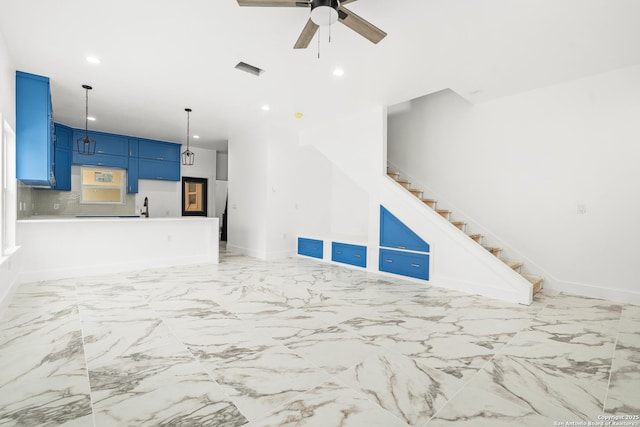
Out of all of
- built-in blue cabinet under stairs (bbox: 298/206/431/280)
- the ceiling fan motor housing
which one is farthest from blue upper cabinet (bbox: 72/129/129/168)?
the ceiling fan motor housing

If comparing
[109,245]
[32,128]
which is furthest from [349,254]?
[32,128]

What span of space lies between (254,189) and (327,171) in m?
1.75

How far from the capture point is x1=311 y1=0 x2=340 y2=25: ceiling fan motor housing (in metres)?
2.06

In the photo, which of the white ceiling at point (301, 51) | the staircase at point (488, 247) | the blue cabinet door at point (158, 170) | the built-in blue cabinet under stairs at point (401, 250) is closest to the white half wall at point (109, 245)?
the white ceiling at point (301, 51)

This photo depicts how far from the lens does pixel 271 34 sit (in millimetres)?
2895

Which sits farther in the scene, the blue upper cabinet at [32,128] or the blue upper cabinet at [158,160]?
the blue upper cabinet at [158,160]

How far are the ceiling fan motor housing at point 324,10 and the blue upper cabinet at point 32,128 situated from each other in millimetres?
3959

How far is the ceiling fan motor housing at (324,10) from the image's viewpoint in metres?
2.06

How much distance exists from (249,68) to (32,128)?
291 cm

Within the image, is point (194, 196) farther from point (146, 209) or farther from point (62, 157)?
point (62, 157)

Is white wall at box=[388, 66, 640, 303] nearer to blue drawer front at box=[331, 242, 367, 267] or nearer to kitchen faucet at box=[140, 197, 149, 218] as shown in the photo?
blue drawer front at box=[331, 242, 367, 267]

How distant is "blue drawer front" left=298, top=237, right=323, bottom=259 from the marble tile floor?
7.58 ft

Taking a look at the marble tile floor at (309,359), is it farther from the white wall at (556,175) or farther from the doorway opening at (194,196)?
the doorway opening at (194,196)

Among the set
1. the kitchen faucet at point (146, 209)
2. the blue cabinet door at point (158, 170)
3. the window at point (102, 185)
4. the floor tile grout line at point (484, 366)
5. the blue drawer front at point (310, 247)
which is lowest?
the floor tile grout line at point (484, 366)
